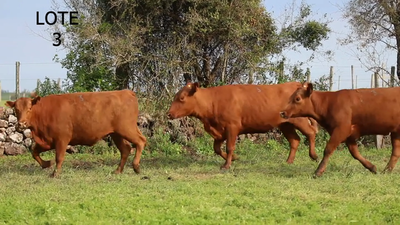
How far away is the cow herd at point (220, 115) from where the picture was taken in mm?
10820

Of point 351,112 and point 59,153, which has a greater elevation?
point 351,112

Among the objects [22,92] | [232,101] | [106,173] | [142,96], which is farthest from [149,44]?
[106,173]

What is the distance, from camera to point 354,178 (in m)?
9.84

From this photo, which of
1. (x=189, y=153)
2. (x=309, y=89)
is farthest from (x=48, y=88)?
(x=309, y=89)

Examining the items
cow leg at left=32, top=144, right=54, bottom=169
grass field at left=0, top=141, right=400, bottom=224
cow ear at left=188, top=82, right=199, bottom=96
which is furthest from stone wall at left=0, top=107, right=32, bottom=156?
cow ear at left=188, top=82, right=199, bottom=96

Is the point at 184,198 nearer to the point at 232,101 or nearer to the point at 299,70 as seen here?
the point at 232,101

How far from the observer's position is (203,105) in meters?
12.4

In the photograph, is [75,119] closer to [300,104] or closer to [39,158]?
[39,158]

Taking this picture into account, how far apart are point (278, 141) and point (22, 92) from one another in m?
7.81

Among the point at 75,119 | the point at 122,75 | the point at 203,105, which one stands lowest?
the point at 75,119

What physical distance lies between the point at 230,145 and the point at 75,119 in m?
2.99

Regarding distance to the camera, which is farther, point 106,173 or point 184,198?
point 106,173

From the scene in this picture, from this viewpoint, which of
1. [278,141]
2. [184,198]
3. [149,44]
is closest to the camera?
[184,198]

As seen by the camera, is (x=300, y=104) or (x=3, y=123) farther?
(x=3, y=123)
